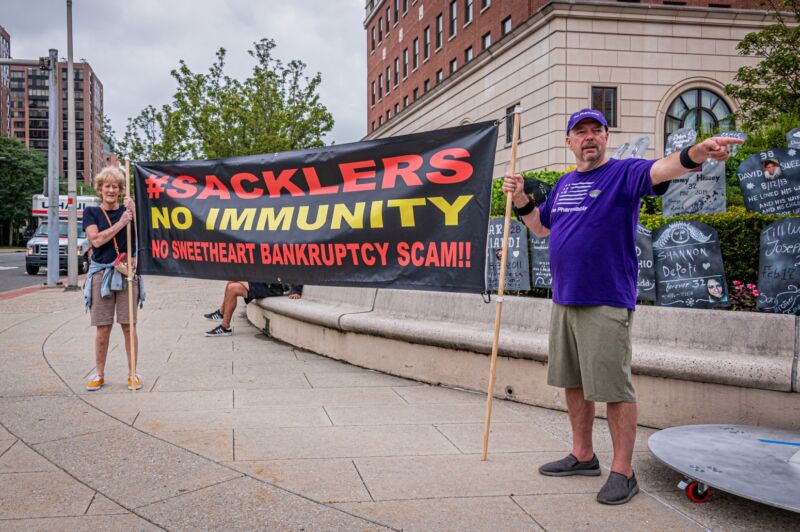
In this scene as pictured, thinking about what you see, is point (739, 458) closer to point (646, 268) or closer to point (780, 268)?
point (780, 268)

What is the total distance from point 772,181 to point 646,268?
1.61 m

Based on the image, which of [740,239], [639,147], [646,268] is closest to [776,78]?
[639,147]

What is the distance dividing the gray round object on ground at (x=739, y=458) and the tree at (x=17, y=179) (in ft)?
265

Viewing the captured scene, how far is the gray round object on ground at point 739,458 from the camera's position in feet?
10.1

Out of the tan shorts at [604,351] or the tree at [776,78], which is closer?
the tan shorts at [604,351]

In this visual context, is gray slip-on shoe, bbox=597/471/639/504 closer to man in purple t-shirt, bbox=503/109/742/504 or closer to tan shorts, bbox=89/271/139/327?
man in purple t-shirt, bbox=503/109/742/504

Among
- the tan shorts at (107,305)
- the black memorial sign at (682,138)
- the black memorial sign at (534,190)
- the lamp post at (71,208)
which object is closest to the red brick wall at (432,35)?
the lamp post at (71,208)

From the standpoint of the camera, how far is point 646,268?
17.8 ft

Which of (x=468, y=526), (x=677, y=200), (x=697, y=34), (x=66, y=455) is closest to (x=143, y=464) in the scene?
(x=66, y=455)

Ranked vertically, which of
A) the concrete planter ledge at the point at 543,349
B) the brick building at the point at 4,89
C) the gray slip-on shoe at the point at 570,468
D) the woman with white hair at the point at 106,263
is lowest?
the gray slip-on shoe at the point at 570,468

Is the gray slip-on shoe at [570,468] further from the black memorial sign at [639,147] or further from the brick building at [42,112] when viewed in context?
the brick building at [42,112]

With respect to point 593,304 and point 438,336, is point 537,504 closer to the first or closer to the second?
point 593,304

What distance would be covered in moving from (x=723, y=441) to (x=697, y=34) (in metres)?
25.3

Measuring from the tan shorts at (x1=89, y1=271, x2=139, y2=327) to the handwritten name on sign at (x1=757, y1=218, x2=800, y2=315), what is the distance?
212 inches
